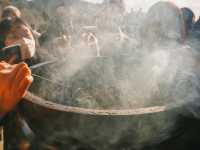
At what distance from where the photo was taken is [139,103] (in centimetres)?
320

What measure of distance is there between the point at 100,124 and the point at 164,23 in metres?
3.30

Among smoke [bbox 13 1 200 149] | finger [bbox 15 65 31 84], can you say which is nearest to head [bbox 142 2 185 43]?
smoke [bbox 13 1 200 149]

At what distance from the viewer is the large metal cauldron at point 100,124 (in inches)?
82.4

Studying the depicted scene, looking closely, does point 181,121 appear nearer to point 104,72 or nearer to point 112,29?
point 104,72

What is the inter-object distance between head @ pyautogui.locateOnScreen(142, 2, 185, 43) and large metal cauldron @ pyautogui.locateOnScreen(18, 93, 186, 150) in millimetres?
2611

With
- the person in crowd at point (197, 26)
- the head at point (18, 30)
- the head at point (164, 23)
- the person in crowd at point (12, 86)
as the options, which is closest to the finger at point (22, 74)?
the person in crowd at point (12, 86)

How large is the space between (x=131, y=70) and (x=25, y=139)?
188cm

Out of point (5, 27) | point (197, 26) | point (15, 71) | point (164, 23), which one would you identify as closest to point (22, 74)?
point (15, 71)

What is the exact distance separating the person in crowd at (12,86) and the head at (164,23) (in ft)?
9.21

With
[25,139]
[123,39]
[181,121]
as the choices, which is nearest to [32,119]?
[25,139]

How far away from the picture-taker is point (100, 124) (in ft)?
6.86

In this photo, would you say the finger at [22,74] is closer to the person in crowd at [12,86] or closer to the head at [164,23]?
the person in crowd at [12,86]

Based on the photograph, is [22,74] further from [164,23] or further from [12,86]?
[164,23]

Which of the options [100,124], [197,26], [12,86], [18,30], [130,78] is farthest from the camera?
[197,26]
